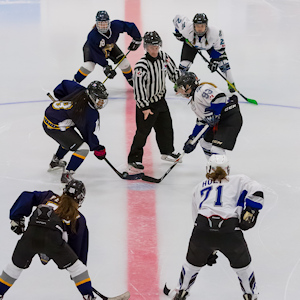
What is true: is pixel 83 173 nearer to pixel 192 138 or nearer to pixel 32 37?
pixel 192 138

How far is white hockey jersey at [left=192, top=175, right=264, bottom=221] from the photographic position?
3734 mm

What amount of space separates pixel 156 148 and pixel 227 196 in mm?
2579

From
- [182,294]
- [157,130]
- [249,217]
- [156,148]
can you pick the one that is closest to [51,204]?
[182,294]

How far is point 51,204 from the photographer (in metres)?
3.80

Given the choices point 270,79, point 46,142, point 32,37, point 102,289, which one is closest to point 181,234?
point 102,289

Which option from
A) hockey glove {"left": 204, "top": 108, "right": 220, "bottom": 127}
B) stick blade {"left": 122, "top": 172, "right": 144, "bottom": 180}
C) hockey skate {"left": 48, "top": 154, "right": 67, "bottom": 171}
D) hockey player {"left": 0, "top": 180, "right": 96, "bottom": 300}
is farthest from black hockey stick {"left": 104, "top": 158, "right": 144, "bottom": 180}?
hockey player {"left": 0, "top": 180, "right": 96, "bottom": 300}

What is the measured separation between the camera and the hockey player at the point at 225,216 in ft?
12.2

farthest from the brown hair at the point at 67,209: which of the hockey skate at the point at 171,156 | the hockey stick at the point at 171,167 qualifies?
the hockey skate at the point at 171,156

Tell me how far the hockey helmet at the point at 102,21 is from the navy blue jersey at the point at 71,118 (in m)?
1.57

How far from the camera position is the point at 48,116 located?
5.42 m

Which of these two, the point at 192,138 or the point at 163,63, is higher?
the point at 163,63

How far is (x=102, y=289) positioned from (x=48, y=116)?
1.65m

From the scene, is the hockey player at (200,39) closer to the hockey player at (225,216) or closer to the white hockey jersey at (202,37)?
the white hockey jersey at (202,37)

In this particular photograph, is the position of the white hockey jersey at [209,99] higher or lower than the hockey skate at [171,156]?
higher
